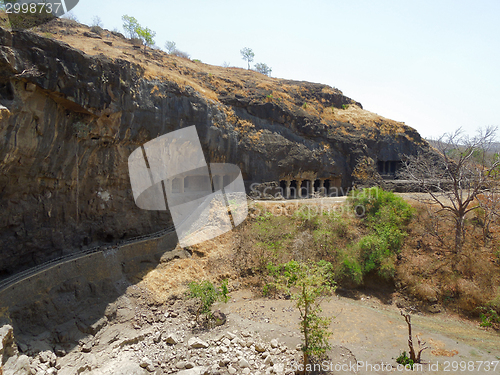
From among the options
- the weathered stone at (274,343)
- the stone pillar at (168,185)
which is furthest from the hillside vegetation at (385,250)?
the stone pillar at (168,185)

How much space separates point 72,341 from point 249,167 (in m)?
15.2

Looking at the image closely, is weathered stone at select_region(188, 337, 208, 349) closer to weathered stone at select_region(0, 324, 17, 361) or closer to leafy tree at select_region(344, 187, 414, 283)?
weathered stone at select_region(0, 324, 17, 361)

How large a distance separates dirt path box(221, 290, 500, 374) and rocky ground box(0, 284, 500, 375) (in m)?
0.04

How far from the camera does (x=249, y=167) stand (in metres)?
22.7

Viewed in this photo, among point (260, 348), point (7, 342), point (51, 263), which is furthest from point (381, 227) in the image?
point (7, 342)

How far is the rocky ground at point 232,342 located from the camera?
9.82 m

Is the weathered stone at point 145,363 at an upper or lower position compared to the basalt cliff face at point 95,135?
lower

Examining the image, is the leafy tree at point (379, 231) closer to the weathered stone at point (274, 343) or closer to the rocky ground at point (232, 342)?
the rocky ground at point (232, 342)

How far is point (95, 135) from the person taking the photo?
575 inches

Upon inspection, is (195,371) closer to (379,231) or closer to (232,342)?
(232,342)

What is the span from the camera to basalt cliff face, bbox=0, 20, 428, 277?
11.6 meters

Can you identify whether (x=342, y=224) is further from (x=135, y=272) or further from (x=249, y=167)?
(x=135, y=272)

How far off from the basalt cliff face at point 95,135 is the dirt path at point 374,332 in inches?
333

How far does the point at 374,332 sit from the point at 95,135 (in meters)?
15.4
